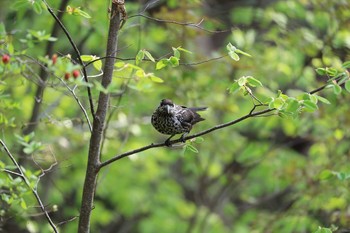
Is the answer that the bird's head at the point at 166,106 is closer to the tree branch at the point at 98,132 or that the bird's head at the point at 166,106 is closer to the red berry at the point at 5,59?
the tree branch at the point at 98,132

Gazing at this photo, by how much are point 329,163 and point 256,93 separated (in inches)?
45.1

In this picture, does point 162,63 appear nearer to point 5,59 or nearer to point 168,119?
point 5,59

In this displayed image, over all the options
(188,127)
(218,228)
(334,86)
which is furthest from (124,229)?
(334,86)

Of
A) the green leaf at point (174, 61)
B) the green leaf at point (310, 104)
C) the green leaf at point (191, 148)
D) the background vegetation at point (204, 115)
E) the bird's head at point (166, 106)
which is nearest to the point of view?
the green leaf at point (310, 104)

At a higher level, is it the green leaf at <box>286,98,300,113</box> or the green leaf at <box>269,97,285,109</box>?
the green leaf at <box>286,98,300,113</box>

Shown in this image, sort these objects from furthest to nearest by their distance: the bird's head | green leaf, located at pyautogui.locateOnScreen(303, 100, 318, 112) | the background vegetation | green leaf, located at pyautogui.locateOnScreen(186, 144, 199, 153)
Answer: the background vegetation
the bird's head
green leaf, located at pyautogui.locateOnScreen(186, 144, 199, 153)
green leaf, located at pyautogui.locateOnScreen(303, 100, 318, 112)

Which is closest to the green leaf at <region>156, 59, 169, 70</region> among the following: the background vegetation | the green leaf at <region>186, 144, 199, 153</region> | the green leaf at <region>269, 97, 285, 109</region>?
the green leaf at <region>186, 144, 199, 153</region>

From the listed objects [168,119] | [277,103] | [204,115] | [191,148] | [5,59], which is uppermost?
[5,59]

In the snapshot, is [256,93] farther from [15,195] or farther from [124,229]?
[124,229]

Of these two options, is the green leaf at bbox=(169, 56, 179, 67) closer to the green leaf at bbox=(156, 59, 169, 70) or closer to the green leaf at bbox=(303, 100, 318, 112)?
the green leaf at bbox=(156, 59, 169, 70)

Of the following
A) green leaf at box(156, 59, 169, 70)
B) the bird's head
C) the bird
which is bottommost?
the bird

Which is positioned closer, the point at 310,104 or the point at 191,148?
the point at 310,104

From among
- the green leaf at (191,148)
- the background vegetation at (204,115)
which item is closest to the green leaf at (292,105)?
the green leaf at (191,148)

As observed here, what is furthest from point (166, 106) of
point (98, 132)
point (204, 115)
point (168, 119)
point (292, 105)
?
point (204, 115)
